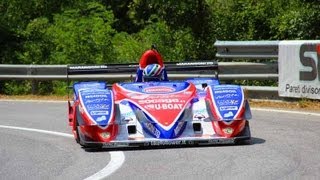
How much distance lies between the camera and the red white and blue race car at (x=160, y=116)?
971 centimetres

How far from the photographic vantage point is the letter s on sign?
1377 cm

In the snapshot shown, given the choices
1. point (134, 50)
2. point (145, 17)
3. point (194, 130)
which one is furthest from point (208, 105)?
point (145, 17)

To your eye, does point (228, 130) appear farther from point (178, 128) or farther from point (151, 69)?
point (151, 69)

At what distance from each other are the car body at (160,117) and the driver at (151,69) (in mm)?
1075

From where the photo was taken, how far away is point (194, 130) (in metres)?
9.92

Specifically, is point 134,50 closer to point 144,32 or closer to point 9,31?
point 144,32

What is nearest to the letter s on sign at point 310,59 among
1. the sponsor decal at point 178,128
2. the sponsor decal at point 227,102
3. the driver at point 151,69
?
the driver at point 151,69

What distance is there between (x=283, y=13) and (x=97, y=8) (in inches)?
362

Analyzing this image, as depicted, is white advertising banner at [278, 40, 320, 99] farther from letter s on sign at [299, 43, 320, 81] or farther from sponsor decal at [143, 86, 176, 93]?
sponsor decal at [143, 86, 176, 93]

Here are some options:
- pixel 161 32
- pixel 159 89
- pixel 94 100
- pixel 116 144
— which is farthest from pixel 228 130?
pixel 161 32

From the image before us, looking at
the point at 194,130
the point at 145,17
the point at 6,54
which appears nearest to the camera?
the point at 194,130

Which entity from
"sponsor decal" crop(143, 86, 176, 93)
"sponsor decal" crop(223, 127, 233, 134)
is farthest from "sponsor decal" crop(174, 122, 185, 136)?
"sponsor decal" crop(143, 86, 176, 93)

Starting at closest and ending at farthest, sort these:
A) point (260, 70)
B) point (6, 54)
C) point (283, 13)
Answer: point (260, 70) → point (283, 13) → point (6, 54)

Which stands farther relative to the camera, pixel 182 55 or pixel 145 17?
pixel 145 17
